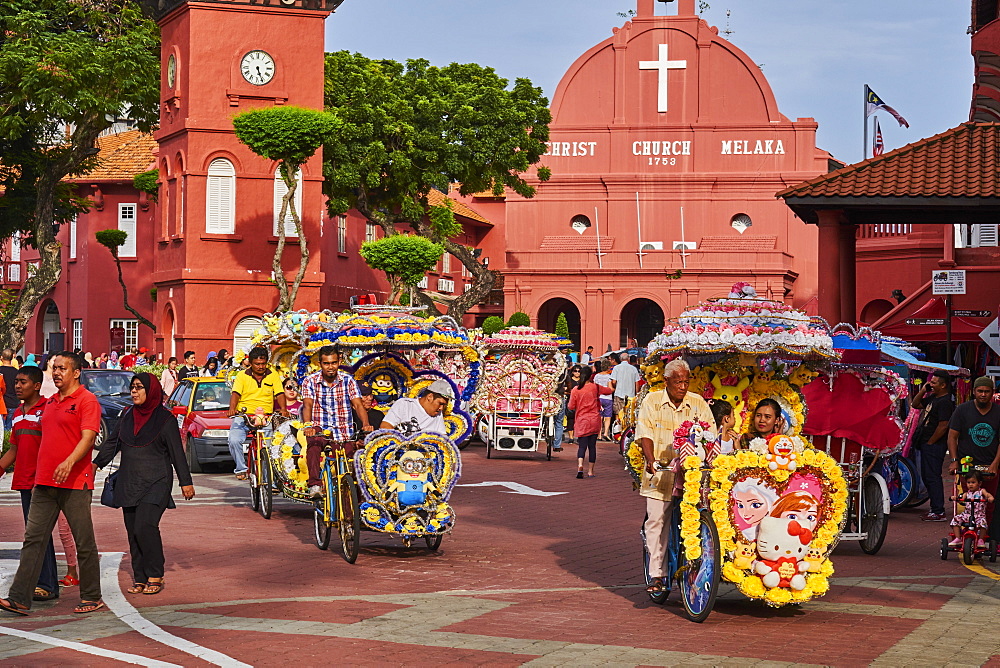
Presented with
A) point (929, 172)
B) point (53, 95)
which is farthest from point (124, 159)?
point (929, 172)

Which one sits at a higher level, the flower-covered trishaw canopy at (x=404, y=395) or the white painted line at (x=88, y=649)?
the flower-covered trishaw canopy at (x=404, y=395)

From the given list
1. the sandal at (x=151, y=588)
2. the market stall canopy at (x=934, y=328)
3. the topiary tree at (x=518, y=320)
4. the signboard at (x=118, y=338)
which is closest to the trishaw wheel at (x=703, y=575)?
the sandal at (x=151, y=588)

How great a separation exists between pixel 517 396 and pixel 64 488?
52.6ft

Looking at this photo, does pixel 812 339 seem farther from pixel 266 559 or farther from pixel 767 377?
pixel 266 559

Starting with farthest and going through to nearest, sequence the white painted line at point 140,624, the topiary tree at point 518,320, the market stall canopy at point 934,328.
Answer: the topiary tree at point 518,320 < the market stall canopy at point 934,328 < the white painted line at point 140,624

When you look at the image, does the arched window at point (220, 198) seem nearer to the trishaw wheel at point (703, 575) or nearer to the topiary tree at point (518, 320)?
the topiary tree at point (518, 320)

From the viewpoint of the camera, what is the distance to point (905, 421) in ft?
58.0

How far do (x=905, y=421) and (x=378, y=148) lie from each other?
92.8 ft

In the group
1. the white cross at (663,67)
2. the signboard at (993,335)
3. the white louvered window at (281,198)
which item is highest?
the white cross at (663,67)

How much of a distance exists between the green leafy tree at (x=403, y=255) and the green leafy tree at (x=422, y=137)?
3.43 m

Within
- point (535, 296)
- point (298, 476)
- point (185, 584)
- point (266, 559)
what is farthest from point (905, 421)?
point (535, 296)

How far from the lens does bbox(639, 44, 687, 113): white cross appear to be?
59.0 meters

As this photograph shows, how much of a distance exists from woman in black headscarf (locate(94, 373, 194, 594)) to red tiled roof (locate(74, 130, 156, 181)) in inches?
1561

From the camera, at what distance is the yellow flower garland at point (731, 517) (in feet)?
30.6
